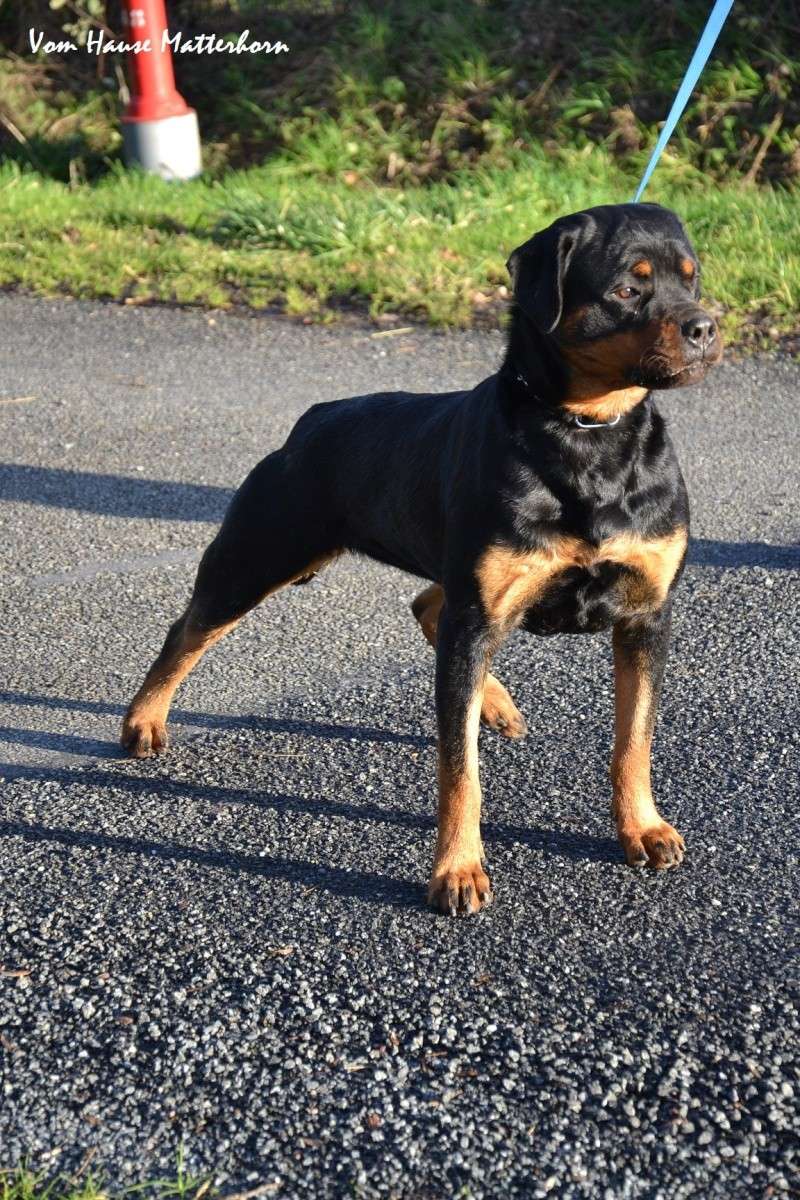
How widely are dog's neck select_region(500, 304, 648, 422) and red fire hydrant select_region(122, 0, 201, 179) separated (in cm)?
796

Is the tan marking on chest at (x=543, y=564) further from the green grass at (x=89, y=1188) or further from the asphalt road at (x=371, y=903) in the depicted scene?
the green grass at (x=89, y=1188)

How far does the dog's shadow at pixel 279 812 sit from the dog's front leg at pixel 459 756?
0.13m

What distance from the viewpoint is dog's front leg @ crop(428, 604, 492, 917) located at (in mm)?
3533

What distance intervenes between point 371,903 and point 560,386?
136 centimetres

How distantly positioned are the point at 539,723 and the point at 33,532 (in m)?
2.62

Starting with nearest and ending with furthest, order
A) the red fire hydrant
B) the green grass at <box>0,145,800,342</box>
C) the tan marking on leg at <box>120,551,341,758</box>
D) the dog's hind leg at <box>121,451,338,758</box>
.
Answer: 1. the dog's hind leg at <box>121,451,338,758</box>
2. the tan marking on leg at <box>120,551,341,758</box>
3. the green grass at <box>0,145,800,342</box>
4. the red fire hydrant

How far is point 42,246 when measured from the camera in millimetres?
9516

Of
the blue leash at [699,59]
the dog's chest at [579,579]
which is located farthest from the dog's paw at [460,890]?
the blue leash at [699,59]

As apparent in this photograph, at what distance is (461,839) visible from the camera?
11.8ft

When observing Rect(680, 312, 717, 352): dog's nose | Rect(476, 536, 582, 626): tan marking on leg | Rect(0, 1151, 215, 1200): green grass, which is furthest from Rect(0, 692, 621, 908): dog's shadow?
Rect(680, 312, 717, 352): dog's nose

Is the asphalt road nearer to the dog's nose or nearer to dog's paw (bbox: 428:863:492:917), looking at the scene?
dog's paw (bbox: 428:863:492:917)

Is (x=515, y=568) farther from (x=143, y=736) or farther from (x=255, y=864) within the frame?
(x=143, y=736)

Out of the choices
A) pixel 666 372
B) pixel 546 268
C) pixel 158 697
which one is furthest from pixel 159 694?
pixel 666 372

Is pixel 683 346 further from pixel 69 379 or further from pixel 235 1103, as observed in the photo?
pixel 69 379
